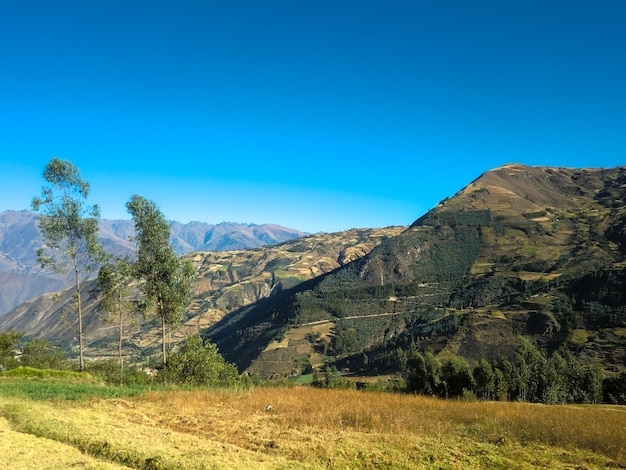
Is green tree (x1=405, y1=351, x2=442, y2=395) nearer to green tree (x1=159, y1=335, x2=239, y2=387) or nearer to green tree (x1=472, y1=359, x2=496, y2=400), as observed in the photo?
green tree (x1=472, y1=359, x2=496, y2=400)

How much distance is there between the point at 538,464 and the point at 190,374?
32448mm

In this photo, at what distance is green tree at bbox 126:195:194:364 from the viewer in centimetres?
3900

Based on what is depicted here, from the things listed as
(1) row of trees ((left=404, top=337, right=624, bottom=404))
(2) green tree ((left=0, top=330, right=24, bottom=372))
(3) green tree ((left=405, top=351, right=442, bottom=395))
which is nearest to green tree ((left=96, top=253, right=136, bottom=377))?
(2) green tree ((left=0, top=330, right=24, bottom=372))

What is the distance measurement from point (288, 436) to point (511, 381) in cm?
7779

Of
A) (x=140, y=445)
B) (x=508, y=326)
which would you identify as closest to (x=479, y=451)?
(x=140, y=445)

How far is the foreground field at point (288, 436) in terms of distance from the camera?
1229 centimetres

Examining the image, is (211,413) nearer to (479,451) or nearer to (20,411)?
(20,411)

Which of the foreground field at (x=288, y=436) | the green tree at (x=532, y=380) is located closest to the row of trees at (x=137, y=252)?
the foreground field at (x=288, y=436)

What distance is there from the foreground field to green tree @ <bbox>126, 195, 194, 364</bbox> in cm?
1808

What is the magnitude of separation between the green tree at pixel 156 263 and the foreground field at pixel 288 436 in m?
18.1

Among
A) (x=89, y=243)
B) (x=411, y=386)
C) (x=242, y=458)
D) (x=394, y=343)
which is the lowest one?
(x=394, y=343)

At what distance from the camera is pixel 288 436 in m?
15.5

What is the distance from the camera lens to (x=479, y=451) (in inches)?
541

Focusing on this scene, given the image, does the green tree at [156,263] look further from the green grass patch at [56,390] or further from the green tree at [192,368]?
the green grass patch at [56,390]
